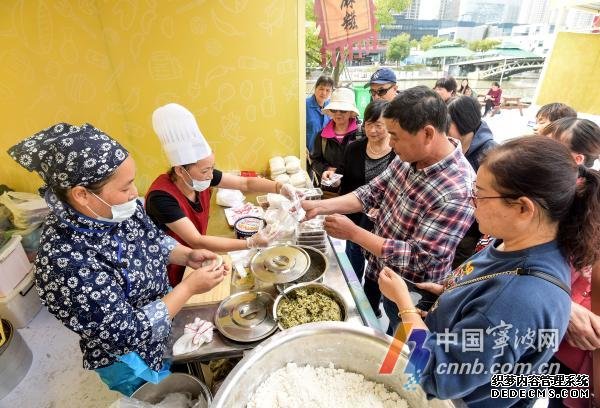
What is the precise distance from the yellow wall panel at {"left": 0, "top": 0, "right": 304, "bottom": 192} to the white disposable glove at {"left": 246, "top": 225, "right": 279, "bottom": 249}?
1.89 metres

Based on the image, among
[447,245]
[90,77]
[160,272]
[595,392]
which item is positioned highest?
[90,77]

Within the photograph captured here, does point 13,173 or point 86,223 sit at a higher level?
point 86,223

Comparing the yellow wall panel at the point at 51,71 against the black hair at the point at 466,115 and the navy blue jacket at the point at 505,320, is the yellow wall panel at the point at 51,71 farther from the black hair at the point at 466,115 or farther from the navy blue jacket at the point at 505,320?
the navy blue jacket at the point at 505,320

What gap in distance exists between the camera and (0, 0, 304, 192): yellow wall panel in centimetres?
292

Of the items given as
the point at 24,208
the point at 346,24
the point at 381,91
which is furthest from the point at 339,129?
the point at 24,208

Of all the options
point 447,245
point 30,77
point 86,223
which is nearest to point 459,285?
point 447,245

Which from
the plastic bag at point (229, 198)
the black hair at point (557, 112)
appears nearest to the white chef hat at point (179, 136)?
the plastic bag at point (229, 198)

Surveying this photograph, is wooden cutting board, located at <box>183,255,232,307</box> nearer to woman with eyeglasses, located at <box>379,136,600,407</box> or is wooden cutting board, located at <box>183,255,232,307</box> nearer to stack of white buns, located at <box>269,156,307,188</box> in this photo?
woman with eyeglasses, located at <box>379,136,600,407</box>

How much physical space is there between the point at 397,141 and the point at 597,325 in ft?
3.82

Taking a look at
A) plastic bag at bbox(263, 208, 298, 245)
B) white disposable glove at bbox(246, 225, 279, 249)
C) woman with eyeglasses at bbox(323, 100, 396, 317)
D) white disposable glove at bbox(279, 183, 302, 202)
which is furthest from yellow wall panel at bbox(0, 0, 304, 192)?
white disposable glove at bbox(246, 225, 279, 249)

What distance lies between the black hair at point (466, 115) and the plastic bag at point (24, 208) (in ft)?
14.6

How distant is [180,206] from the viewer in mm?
1930

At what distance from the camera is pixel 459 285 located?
1172 mm

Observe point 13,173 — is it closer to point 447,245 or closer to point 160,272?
point 160,272
